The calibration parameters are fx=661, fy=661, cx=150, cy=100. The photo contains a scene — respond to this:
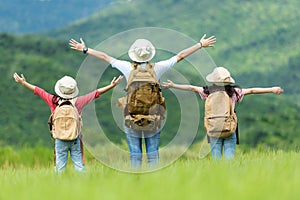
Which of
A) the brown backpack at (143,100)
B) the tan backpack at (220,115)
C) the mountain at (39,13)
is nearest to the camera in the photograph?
the brown backpack at (143,100)

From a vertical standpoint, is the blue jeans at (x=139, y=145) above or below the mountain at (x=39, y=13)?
below

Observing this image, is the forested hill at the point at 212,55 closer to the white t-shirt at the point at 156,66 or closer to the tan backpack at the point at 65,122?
the white t-shirt at the point at 156,66

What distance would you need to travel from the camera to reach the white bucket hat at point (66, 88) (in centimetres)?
673

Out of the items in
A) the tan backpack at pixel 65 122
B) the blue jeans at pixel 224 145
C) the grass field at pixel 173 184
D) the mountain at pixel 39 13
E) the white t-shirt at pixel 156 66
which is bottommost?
the grass field at pixel 173 184

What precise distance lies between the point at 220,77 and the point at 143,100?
973 mm

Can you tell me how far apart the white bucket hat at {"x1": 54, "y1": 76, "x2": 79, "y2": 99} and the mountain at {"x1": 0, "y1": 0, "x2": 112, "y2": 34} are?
65.1 m

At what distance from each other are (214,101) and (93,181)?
97.0 inches

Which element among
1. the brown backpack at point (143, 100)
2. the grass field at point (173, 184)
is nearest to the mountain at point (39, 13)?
the brown backpack at point (143, 100)

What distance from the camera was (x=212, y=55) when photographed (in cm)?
3634

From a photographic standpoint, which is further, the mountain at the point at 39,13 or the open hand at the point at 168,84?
the mountain at the point at 39,13

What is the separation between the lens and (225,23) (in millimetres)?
42188

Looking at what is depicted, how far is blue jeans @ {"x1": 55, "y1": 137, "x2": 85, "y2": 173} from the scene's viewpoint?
22.6ft

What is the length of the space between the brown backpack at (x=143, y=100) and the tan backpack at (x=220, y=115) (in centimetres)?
67

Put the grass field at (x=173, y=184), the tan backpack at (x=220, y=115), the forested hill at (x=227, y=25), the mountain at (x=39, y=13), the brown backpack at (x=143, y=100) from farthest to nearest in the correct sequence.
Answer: the mountain at (x=39, y=13), the forested hill at (x=227, y=25), the tan backpack at (x=220, y=115), the brown backpack at (x=143, y=100), the grass field at (x=173, y=184)
